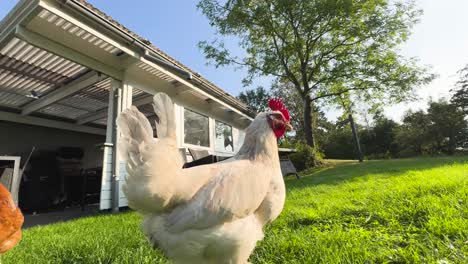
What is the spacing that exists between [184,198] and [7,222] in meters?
0.75

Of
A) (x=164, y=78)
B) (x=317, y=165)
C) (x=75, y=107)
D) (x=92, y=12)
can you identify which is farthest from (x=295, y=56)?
(x=92, y=12)

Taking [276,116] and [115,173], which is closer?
[276,116]

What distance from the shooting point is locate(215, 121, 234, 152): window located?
9930mm

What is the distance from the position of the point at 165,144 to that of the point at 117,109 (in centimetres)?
490

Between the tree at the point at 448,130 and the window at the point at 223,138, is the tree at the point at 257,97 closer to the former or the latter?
the tree at the point at 448,130

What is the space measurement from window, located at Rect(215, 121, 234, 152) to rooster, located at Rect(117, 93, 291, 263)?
7.96m

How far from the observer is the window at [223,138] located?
993 centimetres

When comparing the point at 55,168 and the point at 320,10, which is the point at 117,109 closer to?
the point at 55,168

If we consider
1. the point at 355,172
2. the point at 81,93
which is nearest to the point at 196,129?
the point at 81,93

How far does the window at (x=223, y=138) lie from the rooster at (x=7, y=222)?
8.36 meters

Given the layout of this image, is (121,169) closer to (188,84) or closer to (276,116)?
(188,84)

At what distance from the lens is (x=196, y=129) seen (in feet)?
28.4

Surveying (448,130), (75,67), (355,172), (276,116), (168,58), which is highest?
(168,58)

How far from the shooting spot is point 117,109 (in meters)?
5.74
